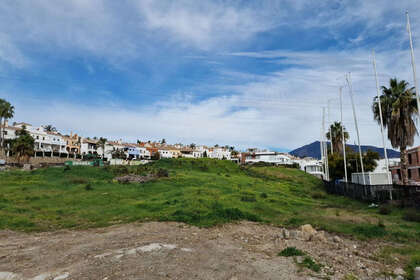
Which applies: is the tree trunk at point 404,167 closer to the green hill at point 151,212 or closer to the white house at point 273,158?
the green hill at point 151,212

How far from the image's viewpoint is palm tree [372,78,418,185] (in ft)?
96.7

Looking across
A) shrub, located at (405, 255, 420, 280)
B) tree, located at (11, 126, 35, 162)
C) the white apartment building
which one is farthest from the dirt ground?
the white apartment building

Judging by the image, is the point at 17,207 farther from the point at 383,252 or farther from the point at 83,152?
the point at 83,152

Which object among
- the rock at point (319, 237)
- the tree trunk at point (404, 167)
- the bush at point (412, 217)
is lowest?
the bush at point (412, 217)

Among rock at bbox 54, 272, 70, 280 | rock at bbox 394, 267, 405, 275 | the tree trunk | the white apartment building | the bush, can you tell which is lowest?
the bush

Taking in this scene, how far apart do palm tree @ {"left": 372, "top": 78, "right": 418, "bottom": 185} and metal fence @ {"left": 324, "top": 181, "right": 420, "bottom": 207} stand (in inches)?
229

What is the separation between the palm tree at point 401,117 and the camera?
29484 millimetres

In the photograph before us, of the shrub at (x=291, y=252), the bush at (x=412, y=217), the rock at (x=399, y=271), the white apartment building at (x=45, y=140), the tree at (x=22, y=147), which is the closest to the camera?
the rock at (x=399, y=271)

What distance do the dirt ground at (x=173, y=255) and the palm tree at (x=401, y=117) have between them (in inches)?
938

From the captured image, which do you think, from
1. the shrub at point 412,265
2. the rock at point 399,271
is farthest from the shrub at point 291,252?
the shrub at point 412,265

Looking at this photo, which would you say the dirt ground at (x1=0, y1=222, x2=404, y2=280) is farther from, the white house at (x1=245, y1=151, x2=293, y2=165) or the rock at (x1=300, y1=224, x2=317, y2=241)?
the white house at (x1=245, y1=151, x2=293, y2=165)

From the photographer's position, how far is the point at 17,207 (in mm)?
17797

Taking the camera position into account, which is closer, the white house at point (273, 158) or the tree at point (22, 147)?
the tree at point (22, 147)

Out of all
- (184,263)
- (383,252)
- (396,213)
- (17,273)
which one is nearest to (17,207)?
(17,273)
